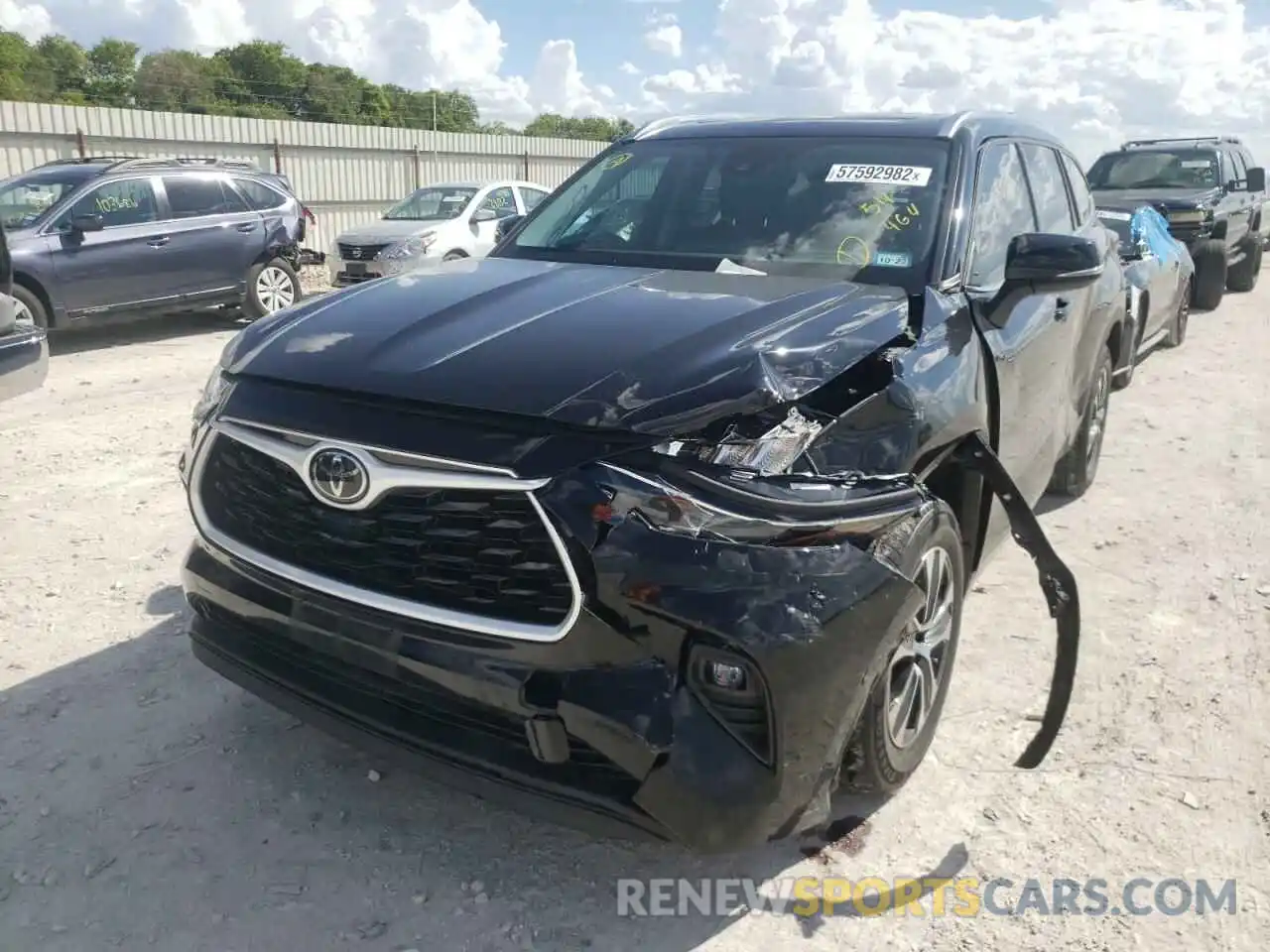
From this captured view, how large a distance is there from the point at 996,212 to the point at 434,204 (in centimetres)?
1101

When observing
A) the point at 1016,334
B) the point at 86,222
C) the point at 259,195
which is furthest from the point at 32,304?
the point at 1016,334

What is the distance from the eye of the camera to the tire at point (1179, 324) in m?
9.73

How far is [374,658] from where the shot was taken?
240cm

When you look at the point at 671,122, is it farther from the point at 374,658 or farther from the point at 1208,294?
the point at 1208,294

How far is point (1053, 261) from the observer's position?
3.22m

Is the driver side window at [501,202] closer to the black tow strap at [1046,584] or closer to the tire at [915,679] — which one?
the black tow strap at [1046,584]

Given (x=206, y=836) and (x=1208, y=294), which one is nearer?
(x=206, y=836)

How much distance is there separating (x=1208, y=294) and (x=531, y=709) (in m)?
12.5

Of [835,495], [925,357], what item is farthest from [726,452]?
[925,357]

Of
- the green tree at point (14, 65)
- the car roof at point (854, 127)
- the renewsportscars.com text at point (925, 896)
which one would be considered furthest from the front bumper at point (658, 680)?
the green tree at point (14, 65)

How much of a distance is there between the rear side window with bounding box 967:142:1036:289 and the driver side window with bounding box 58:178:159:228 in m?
8.52

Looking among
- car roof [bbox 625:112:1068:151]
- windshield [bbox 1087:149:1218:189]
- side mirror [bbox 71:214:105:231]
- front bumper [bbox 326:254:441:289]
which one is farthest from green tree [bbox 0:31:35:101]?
car roof [bbox 625:112:1068:151]

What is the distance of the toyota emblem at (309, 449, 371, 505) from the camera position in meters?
2.34

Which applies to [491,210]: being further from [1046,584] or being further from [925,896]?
[925,896]
